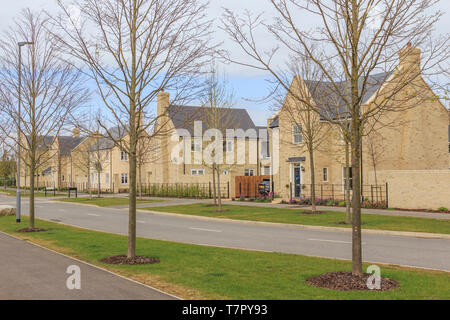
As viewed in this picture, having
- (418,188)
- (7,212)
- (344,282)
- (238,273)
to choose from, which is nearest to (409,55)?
(344,282)

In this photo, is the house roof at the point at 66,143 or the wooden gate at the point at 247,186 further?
the wooden gate at the point at 247,186

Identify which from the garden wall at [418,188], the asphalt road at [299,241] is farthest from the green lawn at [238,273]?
the garden wall at [418,188]

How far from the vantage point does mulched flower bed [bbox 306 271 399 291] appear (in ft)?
24.1

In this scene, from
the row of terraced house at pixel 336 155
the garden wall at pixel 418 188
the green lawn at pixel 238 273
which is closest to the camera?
the green lawn at pixel 238 273

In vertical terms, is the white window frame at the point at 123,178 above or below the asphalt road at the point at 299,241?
above

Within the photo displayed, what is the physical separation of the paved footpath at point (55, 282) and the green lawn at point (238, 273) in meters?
0.44

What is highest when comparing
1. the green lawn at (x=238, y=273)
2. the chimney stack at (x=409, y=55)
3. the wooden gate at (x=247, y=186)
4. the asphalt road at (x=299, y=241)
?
Result: the chimney stack at (x=409, y=55)

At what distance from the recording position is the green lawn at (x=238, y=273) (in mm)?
6922

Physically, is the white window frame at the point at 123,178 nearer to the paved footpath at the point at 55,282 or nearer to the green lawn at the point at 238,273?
the green lawn at the point at 238,273

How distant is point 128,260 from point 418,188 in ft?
59.9

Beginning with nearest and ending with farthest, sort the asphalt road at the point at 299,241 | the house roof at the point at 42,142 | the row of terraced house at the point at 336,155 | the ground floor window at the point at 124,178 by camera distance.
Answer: the asphalt road at the point at 299,241 < the house roof at the point at 42,142 < the row of terraced house at the point at 336,155 < the ground floor window at the point at 124,178

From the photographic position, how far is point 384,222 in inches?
726
